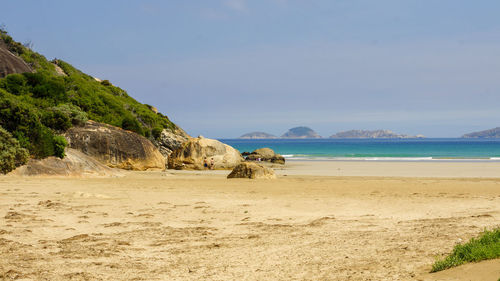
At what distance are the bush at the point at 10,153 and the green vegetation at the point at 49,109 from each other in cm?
46

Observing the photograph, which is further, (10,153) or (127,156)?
(127,156)

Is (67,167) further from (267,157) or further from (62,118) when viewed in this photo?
Answer: (267,157)

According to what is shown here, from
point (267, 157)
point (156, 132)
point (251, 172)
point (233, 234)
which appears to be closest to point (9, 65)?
point (156, 132)

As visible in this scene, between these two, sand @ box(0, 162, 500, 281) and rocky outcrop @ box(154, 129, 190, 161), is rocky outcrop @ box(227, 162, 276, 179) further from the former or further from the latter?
rocky outcrop @ box(154, 129, 190, 161)

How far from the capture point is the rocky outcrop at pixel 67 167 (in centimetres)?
2084

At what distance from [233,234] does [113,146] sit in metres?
19.7

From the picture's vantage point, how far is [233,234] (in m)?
9.84

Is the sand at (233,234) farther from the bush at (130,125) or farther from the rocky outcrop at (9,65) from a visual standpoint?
the rocky outcrop at (9,65)

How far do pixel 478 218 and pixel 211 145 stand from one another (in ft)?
86.3

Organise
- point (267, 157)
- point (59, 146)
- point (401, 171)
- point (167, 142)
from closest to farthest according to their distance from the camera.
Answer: point (59, 146), point (401, 171), point (167, 142), point (267, 157)

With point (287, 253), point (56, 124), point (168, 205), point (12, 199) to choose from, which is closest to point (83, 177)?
point (56, 124)

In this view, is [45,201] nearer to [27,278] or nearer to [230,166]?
[27,278]

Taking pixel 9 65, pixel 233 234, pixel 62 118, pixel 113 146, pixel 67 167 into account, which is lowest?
pixel 233 234

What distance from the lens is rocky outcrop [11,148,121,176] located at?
2084cm
